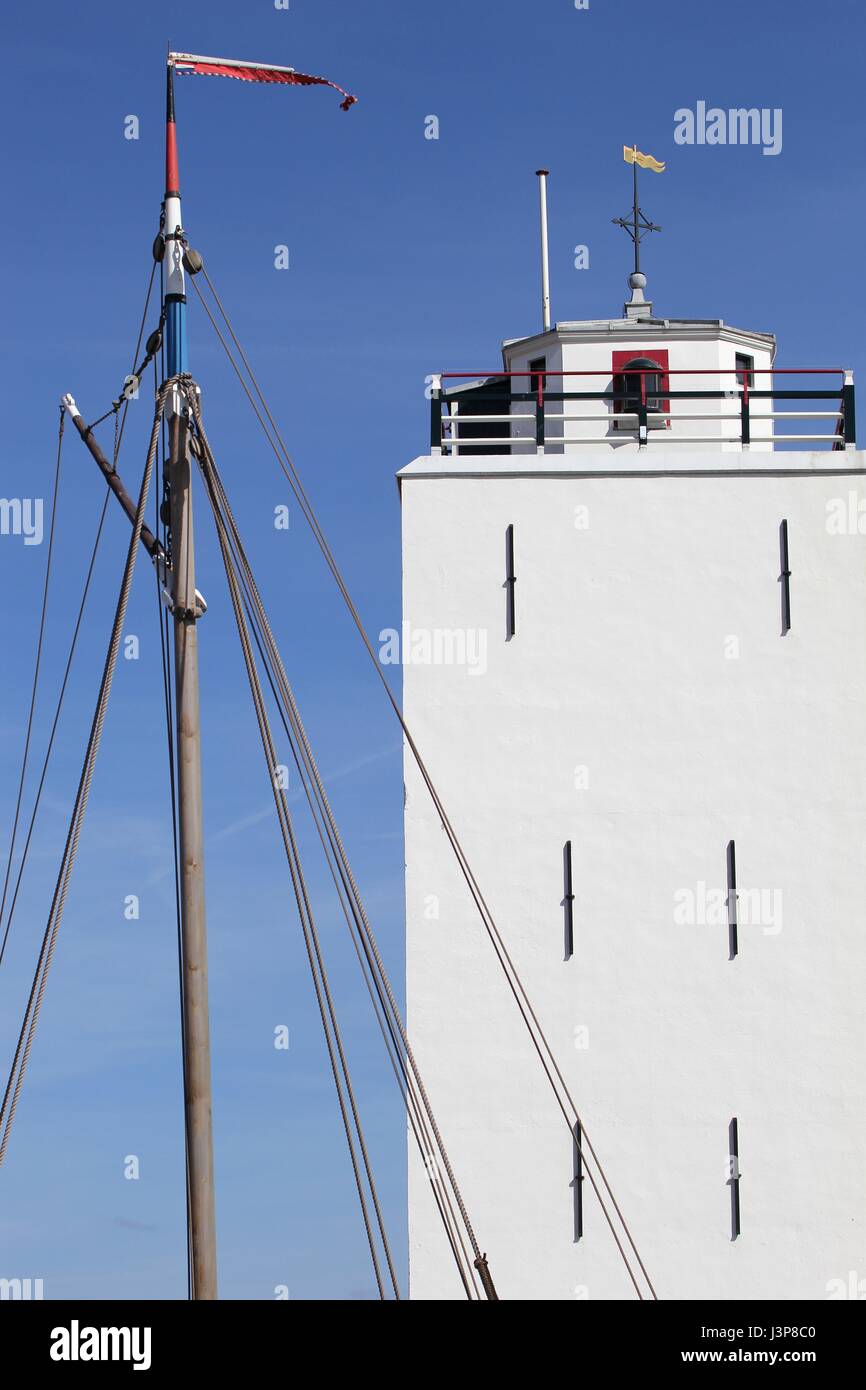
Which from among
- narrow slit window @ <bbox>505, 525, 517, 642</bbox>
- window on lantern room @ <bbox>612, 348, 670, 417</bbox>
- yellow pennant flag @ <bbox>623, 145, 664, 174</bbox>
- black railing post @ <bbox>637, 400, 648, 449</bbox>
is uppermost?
yellow pennant flag @ <bbox>623, 145, 664, 174</bbox>

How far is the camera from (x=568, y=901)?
1895 cm

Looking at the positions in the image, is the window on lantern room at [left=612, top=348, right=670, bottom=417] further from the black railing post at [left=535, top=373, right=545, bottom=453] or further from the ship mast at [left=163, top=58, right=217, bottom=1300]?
the ship mast at [left=163, top=58, right=217, bottom=1300]

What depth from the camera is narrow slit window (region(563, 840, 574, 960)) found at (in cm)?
1884

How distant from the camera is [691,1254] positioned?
714 inches

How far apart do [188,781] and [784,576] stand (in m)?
7.92

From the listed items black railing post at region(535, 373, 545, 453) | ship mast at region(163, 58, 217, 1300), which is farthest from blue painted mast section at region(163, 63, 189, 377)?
black railing post at region(535, 373, 545, 453)

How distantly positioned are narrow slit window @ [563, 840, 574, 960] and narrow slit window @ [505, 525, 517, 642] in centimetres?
233

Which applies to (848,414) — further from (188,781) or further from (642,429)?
(188,781)

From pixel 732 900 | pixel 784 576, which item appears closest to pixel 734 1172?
pixel 732 900

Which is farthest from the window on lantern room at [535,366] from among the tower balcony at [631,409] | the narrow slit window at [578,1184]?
the narrow slit window at [578,1184]
